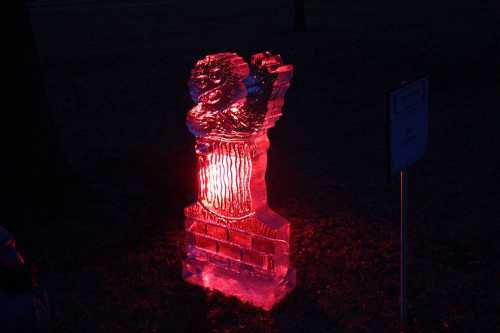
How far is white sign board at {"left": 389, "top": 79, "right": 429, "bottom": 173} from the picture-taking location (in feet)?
12.2

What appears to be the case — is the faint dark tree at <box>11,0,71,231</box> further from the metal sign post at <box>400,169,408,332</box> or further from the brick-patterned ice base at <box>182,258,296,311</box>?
the metal sign post at <box>400,169,408,332</box>

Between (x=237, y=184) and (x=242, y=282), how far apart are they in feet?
2.74

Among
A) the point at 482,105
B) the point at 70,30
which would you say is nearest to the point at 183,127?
the point at 482,105

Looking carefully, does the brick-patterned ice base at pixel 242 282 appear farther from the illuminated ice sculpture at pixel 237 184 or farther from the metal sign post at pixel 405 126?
the metal sign post at pixel 405 126

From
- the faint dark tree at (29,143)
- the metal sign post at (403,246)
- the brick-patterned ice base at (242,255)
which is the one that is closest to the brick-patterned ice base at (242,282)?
the brick-patterned ice base at (242,255)

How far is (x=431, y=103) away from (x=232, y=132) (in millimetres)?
7698

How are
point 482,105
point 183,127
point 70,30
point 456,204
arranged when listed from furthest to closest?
point 70,30 → point 482,105 → point 183,127 → point 456,204

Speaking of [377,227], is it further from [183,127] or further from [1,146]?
[183,127]

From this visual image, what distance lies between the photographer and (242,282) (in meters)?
4.98

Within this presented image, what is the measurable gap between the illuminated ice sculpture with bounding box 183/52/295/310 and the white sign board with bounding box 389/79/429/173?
944 millimetres

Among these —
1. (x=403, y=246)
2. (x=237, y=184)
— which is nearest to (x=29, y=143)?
(x=237, y=184)

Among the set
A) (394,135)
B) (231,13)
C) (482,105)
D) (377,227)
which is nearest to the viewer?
(394,135)

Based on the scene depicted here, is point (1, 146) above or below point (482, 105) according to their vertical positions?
above

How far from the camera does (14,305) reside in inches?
138
